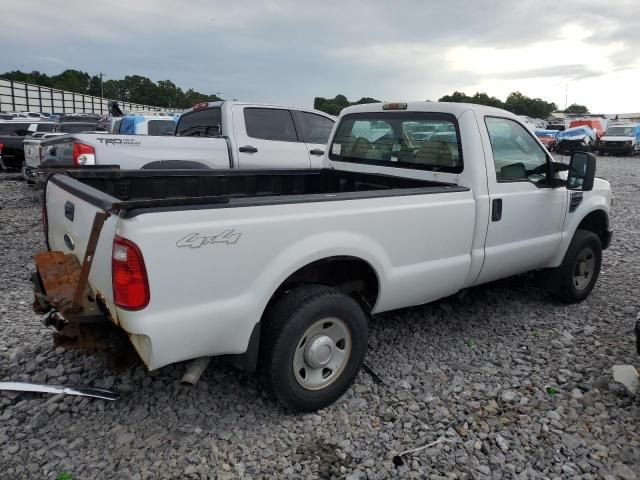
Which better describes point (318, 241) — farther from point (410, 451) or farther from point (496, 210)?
point (496, 210)

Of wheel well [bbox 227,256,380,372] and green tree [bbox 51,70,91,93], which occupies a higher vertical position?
green tree [bbox 51,70,91,93]

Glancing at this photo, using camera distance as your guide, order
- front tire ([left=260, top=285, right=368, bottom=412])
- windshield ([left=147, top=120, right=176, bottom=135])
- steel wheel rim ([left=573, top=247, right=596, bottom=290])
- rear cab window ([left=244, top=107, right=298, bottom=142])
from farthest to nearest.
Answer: windshield ([left=147, top=120, right=176, bottom=135]) → rear cab window ([left=244, top=107, right=298, bottom=142]) → steel wheel rim ([left=573, top=247, right=596, bottom=290]) → front tire ([left=260, top=285, right=368, bottom=412])

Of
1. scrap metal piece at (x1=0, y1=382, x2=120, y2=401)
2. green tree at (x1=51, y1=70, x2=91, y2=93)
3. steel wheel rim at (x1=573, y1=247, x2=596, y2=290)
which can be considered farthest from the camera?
green tree at (x1=51, y1=70, x2=91, y2=93)

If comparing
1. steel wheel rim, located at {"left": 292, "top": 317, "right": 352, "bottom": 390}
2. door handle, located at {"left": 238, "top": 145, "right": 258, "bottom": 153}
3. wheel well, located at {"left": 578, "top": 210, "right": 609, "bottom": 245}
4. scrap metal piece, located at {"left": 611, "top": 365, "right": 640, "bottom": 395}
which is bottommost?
scrap metal piece, located at {"left": 611, "top": 365, "right": 640, "bottom": 395}

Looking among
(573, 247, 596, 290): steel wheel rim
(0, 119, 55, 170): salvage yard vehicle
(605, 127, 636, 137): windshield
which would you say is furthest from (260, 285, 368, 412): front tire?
(605, 127, 636, 137): windshield

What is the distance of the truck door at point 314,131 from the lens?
757 centimetres

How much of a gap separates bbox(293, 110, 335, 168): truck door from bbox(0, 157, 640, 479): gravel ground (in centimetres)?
378

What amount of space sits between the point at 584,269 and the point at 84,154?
578cm

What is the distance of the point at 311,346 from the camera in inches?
116

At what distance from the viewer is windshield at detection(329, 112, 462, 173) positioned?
12.8 feet

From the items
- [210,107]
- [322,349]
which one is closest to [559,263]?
[322,349]

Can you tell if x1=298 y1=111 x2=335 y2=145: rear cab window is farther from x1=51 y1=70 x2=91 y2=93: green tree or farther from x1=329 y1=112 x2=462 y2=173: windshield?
x1=51 y1=70 x2=91 y2=93: green tree

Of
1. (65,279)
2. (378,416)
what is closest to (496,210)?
(378,416)

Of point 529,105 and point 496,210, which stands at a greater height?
point 529,105
